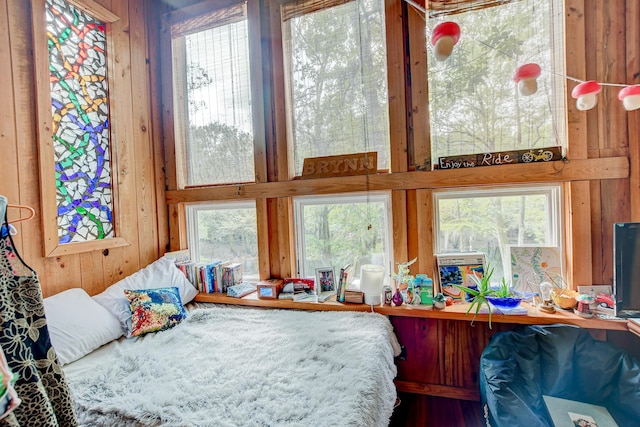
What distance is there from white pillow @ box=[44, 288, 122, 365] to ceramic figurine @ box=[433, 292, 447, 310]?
74.9 inches

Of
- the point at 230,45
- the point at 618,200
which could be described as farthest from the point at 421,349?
the point at 230,45

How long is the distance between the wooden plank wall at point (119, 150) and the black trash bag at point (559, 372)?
2.50 meters

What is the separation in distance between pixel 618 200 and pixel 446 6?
5.02 feet

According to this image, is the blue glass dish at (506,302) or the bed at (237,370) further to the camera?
the blue glass dish at (506,302)

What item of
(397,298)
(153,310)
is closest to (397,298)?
(397,298)

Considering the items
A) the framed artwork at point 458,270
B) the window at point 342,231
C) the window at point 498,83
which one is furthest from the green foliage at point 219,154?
the framed artwork at point 458,270

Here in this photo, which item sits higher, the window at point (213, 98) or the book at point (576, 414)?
the window at point (213, 98)

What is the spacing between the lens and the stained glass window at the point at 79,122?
1.87 meters

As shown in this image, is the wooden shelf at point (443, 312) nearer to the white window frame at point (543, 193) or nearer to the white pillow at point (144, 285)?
the white pillow at point (144, 285)

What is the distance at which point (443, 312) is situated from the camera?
1705mm

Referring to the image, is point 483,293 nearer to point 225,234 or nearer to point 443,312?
point 443,312

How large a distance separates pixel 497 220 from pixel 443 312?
0.70 metres

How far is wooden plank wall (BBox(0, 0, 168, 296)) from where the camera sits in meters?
1.66

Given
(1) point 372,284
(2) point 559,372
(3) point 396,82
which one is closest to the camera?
(2) point 559,372
